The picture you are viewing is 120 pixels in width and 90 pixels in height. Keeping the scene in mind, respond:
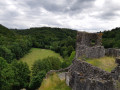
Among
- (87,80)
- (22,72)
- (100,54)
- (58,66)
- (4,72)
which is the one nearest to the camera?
(87,80)

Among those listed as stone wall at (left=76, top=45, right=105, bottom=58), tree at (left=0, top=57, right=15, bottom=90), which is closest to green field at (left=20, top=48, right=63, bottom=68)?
tree at (left=0, top=57, right=15, bottom=90)

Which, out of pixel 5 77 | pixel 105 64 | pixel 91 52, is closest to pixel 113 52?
pixel 91 52

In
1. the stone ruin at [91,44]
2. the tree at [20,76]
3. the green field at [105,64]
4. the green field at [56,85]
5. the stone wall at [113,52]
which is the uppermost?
the stone ruin at [91,44]

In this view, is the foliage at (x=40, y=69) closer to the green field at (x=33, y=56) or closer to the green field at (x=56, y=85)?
the green field at (x=56, y=85)

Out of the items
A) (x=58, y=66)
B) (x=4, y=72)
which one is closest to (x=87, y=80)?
(x=4, y=72)

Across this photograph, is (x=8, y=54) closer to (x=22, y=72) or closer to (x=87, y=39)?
(x=22, y=72)

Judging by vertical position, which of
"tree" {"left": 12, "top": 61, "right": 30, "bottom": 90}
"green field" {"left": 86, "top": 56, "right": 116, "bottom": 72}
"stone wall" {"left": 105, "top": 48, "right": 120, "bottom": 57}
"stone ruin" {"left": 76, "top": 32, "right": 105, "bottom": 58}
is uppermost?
"stone ruin" {"left": 76, "top": 32, "right": 105, "bottom": 58}

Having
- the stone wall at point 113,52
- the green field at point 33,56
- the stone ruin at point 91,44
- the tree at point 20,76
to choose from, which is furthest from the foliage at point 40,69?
the stone wall at point 113,52

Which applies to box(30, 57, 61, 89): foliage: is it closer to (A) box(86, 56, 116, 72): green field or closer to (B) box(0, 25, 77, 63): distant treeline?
(B) box(0, 25, 77, 63): distant treeline

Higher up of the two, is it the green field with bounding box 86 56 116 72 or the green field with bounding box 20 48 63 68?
the green field with bounding box 86 56 116 72

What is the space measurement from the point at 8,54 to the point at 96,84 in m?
54.1

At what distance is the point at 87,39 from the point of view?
1911 cm

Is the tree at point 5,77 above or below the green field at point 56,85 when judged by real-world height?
below

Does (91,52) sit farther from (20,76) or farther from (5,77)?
(20,76)
